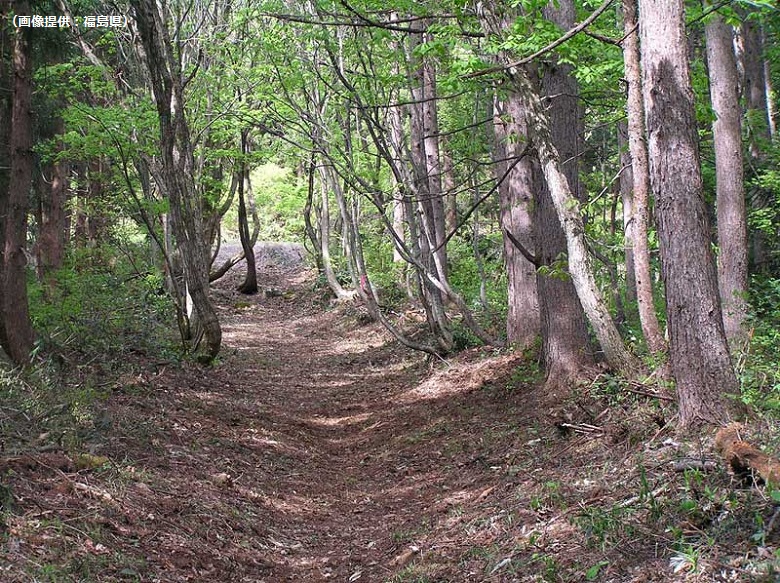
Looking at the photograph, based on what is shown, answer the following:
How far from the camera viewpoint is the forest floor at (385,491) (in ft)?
14.4

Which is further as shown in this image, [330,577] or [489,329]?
[489,329]

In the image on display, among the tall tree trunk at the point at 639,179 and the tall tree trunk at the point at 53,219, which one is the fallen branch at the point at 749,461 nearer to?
the tall tree trunk at the point at 639,179

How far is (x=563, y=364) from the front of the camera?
8781mm

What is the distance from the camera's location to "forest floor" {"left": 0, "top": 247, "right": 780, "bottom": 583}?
440cm

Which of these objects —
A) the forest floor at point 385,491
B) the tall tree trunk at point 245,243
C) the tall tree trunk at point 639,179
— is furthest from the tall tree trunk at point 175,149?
the tall tree trunk at point 245,243

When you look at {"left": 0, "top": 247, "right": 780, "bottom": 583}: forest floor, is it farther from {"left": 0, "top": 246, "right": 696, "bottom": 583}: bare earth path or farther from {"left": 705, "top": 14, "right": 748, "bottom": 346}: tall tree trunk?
{"left": 705, "top": 14, "right": 748, "bottom": 346}: tall tree trunk

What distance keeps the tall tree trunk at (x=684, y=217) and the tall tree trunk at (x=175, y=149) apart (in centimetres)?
762

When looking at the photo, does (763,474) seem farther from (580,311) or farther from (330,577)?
(580,311)

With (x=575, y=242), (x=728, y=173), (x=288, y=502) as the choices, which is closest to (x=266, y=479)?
(x=288, y=502)

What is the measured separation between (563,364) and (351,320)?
1120 cm

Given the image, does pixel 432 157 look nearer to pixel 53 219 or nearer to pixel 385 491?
pixel 385 491

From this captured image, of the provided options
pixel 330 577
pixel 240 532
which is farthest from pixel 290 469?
pixel 330 577

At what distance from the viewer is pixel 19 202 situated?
9.20 m

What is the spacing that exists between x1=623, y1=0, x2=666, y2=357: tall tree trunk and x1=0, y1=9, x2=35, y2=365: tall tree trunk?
694 centimetres
